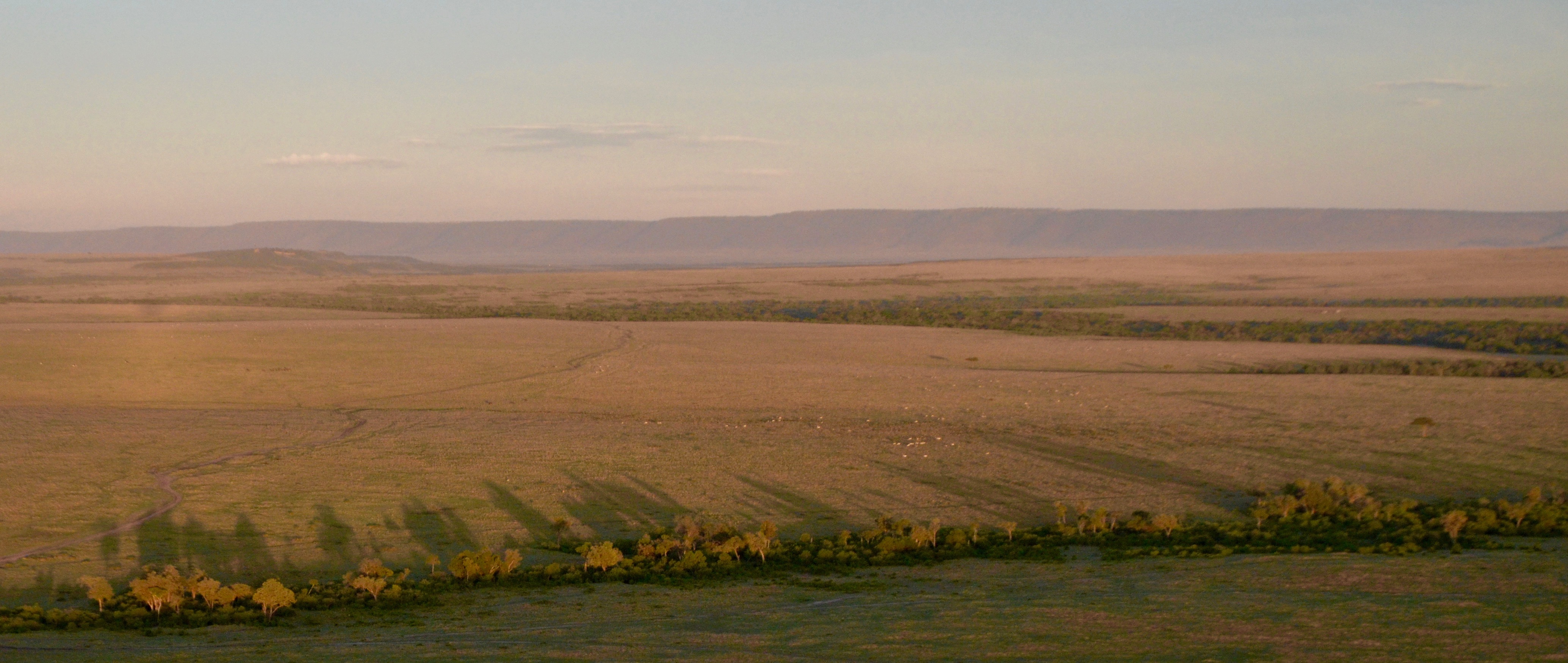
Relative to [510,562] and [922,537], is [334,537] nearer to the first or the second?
[510,562]

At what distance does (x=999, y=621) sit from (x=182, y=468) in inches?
640

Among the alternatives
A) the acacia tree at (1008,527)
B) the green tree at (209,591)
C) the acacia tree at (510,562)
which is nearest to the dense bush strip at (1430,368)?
the acacia tree at (1008,527)

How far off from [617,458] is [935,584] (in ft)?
32.7

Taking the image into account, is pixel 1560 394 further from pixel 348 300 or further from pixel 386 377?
pixel 348 300

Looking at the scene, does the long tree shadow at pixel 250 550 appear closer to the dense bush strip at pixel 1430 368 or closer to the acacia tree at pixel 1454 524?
the acacia tree at pixel 1454 524

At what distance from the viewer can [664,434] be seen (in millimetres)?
27094

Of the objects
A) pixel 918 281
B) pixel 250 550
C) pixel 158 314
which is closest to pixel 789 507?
pixel 250 550

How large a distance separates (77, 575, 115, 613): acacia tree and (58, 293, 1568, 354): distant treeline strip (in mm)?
40603

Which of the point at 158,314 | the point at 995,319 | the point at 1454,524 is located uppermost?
the point at 995,319

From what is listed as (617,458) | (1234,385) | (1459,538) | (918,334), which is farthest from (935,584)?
(918,334)

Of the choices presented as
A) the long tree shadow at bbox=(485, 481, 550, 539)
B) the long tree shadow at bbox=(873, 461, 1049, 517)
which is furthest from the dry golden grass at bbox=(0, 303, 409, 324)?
the long tree shadow at bbox=(873, 461, 1049, 517)

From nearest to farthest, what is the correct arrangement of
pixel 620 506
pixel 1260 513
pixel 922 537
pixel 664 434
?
pixel 922 537 → pixel 1260 513 → pixel 620 506 → pixel 664 434

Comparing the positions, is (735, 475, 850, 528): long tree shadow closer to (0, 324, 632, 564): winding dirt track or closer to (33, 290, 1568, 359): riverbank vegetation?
(0, 324, 632, 564): winding dirt track

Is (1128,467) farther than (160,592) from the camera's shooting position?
Yes
